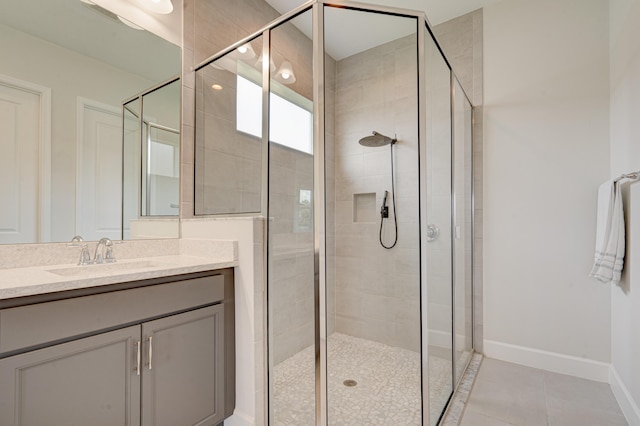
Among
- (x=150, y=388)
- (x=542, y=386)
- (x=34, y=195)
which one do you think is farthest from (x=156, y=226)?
(x=542, y=386)

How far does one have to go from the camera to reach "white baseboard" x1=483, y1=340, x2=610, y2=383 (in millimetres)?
2062

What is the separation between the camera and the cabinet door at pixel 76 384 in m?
0.91

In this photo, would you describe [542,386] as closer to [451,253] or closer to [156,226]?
[451,253]

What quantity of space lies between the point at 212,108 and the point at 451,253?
182cm

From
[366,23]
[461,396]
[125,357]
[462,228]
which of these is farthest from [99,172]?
[461,396]

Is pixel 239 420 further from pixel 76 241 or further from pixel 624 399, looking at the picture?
pixel 624 399

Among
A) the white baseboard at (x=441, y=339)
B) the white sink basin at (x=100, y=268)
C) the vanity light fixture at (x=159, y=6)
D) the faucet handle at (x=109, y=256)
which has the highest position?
the vanity light fixture at (x=159, y=6)

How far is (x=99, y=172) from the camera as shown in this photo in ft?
5.12

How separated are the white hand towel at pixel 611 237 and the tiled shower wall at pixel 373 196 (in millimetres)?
1139

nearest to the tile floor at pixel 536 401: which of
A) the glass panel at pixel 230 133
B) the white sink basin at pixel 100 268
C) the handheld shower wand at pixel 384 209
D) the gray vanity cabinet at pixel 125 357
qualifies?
the handheld shower wand at pixel 384 209

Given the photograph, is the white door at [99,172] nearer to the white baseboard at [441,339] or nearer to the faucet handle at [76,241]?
the faucet handle at [76,241]

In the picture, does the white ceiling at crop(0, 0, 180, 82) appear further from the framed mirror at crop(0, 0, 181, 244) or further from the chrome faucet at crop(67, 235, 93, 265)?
the chrome faucet at crop(67, 235, 93, 265)

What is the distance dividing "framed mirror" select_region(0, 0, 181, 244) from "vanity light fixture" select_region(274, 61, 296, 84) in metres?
0.74

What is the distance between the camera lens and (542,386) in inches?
78.6
